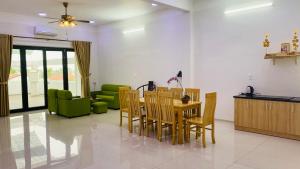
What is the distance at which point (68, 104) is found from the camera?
684 centimetres

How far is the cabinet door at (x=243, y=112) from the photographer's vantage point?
499 centimetres

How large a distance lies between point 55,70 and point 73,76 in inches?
31.4

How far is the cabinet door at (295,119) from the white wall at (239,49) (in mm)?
581

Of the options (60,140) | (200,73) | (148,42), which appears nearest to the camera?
(60,140)

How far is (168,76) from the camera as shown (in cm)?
720

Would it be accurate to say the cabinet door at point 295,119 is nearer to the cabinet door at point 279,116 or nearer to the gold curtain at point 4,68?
the cabinet door at point 279,116

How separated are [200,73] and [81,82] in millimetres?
5070

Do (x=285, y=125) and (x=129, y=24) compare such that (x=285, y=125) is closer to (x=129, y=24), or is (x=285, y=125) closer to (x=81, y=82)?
(x=129, y=24)

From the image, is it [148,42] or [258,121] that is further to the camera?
[148,42]

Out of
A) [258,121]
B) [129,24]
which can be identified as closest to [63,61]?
[129,24]

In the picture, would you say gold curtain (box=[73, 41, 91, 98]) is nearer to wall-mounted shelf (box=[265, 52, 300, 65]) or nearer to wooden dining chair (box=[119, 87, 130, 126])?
wooden dining chair (box=[119, 87, 130, 126])

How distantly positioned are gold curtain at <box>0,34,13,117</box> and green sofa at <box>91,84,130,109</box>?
2.98 metres

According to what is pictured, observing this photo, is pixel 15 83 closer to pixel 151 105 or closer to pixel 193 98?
pixel 151 105

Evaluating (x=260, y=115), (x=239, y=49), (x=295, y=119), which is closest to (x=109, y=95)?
(x=239, y=49)
